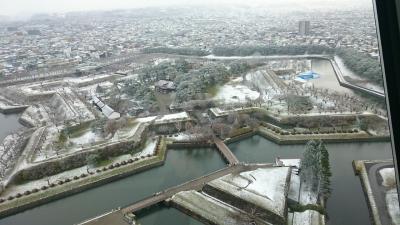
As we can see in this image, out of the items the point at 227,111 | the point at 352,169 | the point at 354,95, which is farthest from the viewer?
the point at 354,95

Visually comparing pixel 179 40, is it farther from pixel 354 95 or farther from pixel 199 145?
pixel 199 145

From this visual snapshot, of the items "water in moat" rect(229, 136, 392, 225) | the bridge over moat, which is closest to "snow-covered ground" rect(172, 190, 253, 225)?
the bridge over moat

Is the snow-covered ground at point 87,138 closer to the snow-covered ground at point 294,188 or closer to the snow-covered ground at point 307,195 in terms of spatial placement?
the snow-covered ground at point 294,188

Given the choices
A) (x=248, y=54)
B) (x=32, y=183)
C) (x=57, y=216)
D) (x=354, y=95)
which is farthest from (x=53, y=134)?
(x=248, y=54)

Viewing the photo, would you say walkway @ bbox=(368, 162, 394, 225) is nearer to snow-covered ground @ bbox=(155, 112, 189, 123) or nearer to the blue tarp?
snow-covered ground @ bbox=(155, 112, 189, 123)

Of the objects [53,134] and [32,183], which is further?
[53,134]

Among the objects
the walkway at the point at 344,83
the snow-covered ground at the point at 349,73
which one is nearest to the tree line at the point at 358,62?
the snow-covered ground at the point at 349,73

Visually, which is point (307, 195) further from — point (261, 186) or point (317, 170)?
point (261, 186)
